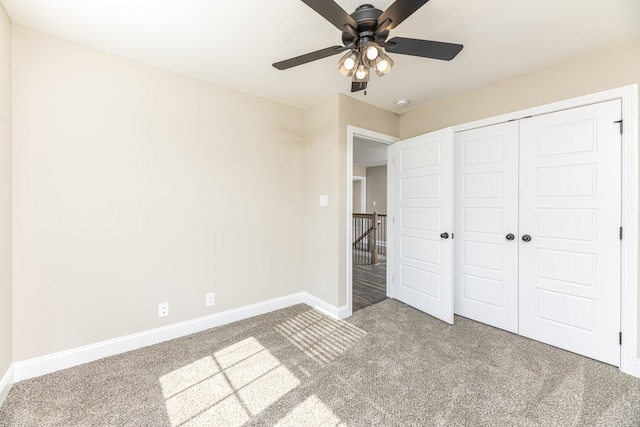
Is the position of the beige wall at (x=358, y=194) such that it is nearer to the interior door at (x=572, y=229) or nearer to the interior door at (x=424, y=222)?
the interior door at (x=424, y=222)

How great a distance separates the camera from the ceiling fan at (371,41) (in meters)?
1.22

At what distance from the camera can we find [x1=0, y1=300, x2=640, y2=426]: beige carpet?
150 centimetres

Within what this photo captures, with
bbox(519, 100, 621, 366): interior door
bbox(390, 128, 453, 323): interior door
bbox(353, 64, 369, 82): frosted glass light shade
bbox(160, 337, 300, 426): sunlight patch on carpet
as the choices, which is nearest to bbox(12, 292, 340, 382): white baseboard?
bbox(160, 337, 300, 426): sunlight patch on carpet

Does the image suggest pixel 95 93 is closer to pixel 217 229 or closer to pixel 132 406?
pixel 217 229

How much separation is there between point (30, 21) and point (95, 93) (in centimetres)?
48

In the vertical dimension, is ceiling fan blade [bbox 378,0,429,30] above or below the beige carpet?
above

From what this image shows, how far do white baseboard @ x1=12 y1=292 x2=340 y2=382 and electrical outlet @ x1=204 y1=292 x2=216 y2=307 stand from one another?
119 mm

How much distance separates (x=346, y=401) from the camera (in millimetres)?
1631

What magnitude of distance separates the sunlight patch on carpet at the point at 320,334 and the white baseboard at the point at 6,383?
1.80 metres

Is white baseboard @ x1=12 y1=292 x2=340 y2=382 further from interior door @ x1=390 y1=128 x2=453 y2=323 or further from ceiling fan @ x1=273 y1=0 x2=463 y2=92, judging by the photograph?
ceiling fan @ x1=273 y1=0 x2=463 y2=92

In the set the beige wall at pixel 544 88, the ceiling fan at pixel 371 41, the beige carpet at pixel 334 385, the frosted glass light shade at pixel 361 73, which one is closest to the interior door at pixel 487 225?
the beige wall at pixel 544 88

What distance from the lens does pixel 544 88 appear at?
2.30 metres

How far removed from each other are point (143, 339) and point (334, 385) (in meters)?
1.66

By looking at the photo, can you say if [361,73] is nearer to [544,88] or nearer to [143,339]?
[544,88]
